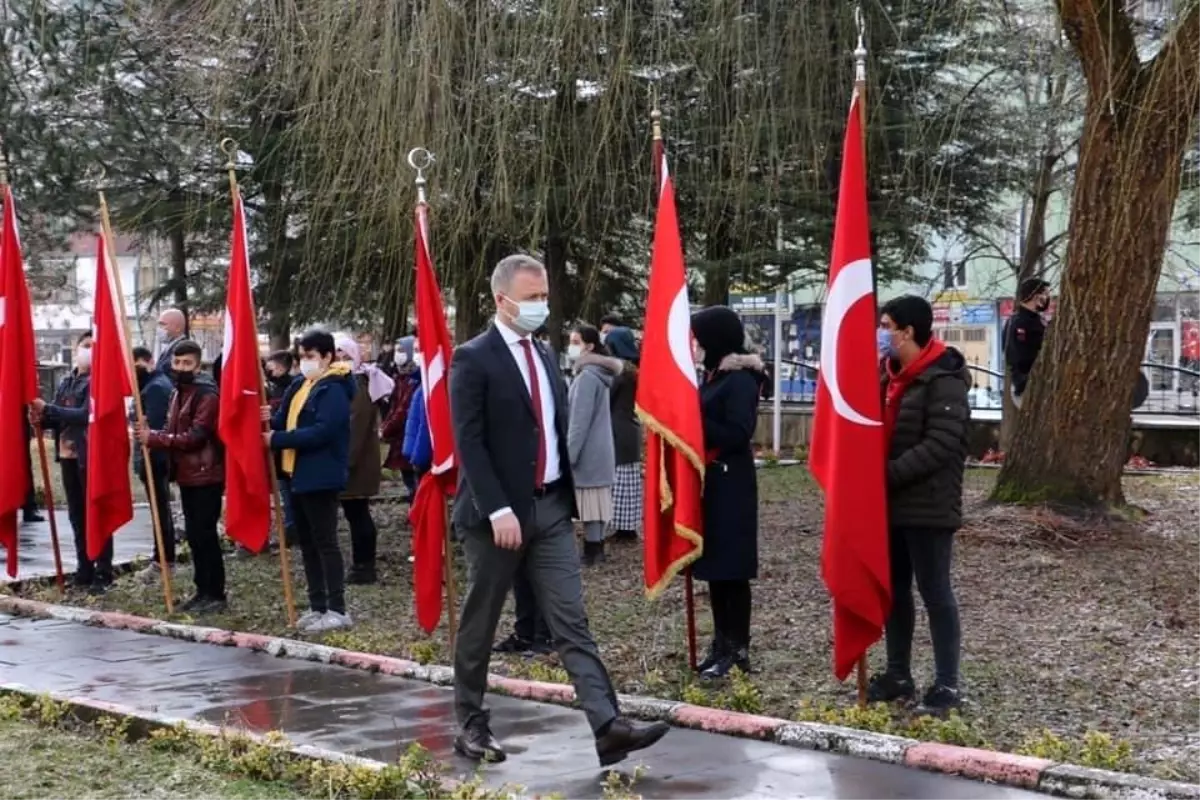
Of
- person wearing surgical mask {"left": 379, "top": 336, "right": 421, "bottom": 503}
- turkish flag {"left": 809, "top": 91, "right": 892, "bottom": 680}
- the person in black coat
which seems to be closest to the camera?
turkish flag {"left": 809, "top": 91, "right": 892, "bottom": 680}

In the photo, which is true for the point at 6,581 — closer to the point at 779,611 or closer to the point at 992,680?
the point at 779,611

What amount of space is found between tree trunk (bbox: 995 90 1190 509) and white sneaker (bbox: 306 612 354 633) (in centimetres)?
526

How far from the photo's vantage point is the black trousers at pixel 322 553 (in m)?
10.2

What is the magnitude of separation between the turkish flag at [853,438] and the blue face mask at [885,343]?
22cm

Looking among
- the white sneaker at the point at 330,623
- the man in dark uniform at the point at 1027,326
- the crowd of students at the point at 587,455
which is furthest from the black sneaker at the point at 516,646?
the man in dark uniform at the point at 1027,326

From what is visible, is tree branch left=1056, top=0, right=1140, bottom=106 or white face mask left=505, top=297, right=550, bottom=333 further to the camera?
tree branch left=1056, top=0, right=1140, bottom=106

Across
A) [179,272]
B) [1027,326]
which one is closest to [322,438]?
[1027,326]

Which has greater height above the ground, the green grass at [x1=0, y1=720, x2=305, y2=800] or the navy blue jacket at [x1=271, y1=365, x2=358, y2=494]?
the navy blue jacket at [x1=271, y1=365, x2=358, y2=494]

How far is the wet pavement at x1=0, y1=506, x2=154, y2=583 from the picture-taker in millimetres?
13398

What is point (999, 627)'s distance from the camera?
9.27 meters

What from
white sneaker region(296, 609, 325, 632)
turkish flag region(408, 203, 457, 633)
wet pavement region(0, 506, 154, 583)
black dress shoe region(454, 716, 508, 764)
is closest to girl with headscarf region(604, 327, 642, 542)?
white sneaker region(296, 609, 325, 632)

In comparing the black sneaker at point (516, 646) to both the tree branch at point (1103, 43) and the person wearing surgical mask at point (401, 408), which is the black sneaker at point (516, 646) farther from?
the tree branch at point (1103, 43)

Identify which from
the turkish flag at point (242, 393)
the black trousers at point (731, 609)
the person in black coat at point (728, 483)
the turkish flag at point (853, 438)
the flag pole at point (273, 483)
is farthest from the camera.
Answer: the turkish flag at point (242, 393)

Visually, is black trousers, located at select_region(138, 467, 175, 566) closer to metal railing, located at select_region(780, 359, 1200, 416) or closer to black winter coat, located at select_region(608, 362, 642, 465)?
black winter coat, located at select_region(608, 362, 642, 465)
